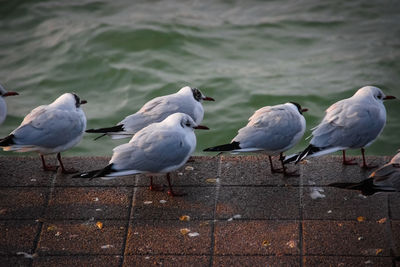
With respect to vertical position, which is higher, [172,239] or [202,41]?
[172,239]

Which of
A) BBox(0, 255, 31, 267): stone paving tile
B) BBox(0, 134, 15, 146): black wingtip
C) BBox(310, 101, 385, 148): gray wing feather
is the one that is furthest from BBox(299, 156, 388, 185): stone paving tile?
BBox(0, 134, 15, 146): black wingtip

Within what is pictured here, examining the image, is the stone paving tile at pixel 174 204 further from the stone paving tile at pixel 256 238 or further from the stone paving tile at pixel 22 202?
the stone paving tile at pixel 22 202

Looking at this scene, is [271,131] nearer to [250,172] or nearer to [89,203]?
[250,172]

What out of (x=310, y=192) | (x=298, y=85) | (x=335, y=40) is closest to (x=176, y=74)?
(x=298, y=85)

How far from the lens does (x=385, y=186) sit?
16.8 ft

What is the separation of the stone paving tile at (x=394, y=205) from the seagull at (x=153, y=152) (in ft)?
6.38

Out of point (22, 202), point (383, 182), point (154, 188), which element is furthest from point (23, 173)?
point (383, 182)

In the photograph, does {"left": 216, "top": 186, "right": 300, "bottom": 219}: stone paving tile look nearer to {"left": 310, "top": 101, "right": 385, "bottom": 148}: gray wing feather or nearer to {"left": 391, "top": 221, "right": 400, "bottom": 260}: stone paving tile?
{"left": 310, "top": 101, "right": 385, "bottom": 148}: gray wing feather

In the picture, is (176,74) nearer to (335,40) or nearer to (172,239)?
(335,40)

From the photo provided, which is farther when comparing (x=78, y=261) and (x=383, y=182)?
(x=383, y=182)

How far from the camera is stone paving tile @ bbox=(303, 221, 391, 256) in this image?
4906 millimetres

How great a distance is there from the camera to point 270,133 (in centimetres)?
612

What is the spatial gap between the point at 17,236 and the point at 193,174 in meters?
1.90

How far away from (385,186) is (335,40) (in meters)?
8.40
